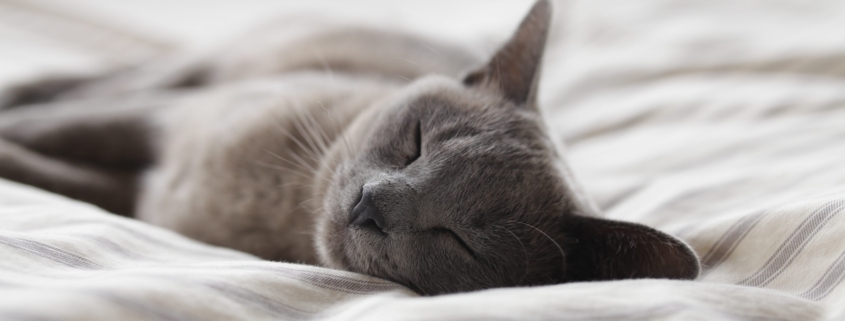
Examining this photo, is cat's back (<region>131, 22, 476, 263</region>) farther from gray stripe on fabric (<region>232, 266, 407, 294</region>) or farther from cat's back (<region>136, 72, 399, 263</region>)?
gray stripe on fabric (<region>232, 266, 407, 294</region>)

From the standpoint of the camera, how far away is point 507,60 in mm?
1179

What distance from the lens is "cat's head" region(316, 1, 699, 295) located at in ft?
2.75

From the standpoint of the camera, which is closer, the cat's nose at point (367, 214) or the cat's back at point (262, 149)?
the cat's nose at point (367, 214)

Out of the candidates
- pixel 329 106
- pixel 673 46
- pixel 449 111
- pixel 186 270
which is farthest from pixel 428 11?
pixel 186 270

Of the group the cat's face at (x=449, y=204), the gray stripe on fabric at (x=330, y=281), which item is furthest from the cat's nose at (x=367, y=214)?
the gray stripe on fabric at (x=330, y=281)

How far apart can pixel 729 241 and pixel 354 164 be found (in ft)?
1.83

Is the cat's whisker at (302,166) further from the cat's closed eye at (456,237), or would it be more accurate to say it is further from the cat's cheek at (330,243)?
the cat's closed eye at (456,237)

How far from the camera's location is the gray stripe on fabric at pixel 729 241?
0.83 m

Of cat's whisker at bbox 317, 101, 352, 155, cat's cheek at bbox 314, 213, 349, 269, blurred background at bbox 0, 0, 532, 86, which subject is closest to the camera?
cat's cheek at bbox 314, 213, 349, 269

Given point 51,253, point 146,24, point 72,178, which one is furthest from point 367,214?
point 146,24

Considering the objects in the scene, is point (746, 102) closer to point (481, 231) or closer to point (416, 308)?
point (481, 231)

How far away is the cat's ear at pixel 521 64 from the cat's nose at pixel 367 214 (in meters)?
0.41

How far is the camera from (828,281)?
0.71 meters

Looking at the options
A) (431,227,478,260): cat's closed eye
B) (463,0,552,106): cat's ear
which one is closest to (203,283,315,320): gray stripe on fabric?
(431,227,478,260): cat's closed eye
